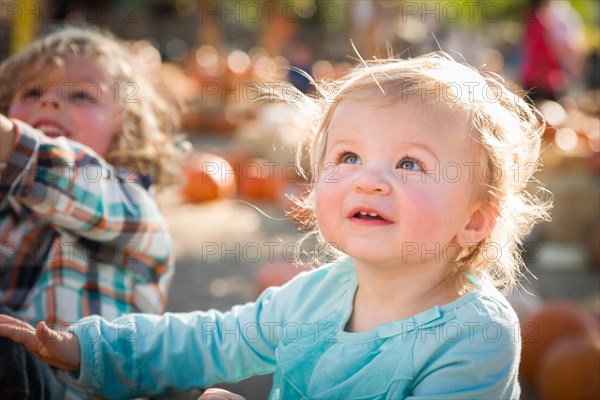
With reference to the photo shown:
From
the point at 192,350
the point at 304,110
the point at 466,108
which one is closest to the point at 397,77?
the point at 466,108

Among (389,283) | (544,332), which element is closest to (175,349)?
(389,283)

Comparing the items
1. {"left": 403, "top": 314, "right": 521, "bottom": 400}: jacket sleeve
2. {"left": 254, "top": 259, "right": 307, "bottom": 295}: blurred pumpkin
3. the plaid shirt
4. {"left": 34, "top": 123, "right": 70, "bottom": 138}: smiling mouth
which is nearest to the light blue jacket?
{"left": 403, "top": 314, "right": 521, "bottom": 400}: jacket sleeve

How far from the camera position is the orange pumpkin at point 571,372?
109 inches

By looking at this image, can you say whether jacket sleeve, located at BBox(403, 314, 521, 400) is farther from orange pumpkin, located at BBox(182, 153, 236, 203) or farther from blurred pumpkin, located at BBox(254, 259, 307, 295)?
orange pumpkin, located at BBox(182, 153, 236, 203)

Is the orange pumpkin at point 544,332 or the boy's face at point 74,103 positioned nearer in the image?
the boy's face at point 74,103

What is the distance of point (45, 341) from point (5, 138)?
0.47 meters

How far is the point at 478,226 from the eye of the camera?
1630 millimetres

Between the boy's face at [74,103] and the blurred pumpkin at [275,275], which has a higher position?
the boy's face at [74,103]

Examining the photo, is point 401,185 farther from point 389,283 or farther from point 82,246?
point 82,246

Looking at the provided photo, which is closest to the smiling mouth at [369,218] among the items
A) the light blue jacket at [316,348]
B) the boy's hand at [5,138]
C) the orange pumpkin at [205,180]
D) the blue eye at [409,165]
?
the blue eye at [409,165]

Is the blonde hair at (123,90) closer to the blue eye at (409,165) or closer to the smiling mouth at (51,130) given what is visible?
the smiling mouth at (51,130)

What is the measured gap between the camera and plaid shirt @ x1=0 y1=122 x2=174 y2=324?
6.30 ft

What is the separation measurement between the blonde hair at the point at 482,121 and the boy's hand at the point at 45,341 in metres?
0.66

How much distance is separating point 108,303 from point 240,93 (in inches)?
384
